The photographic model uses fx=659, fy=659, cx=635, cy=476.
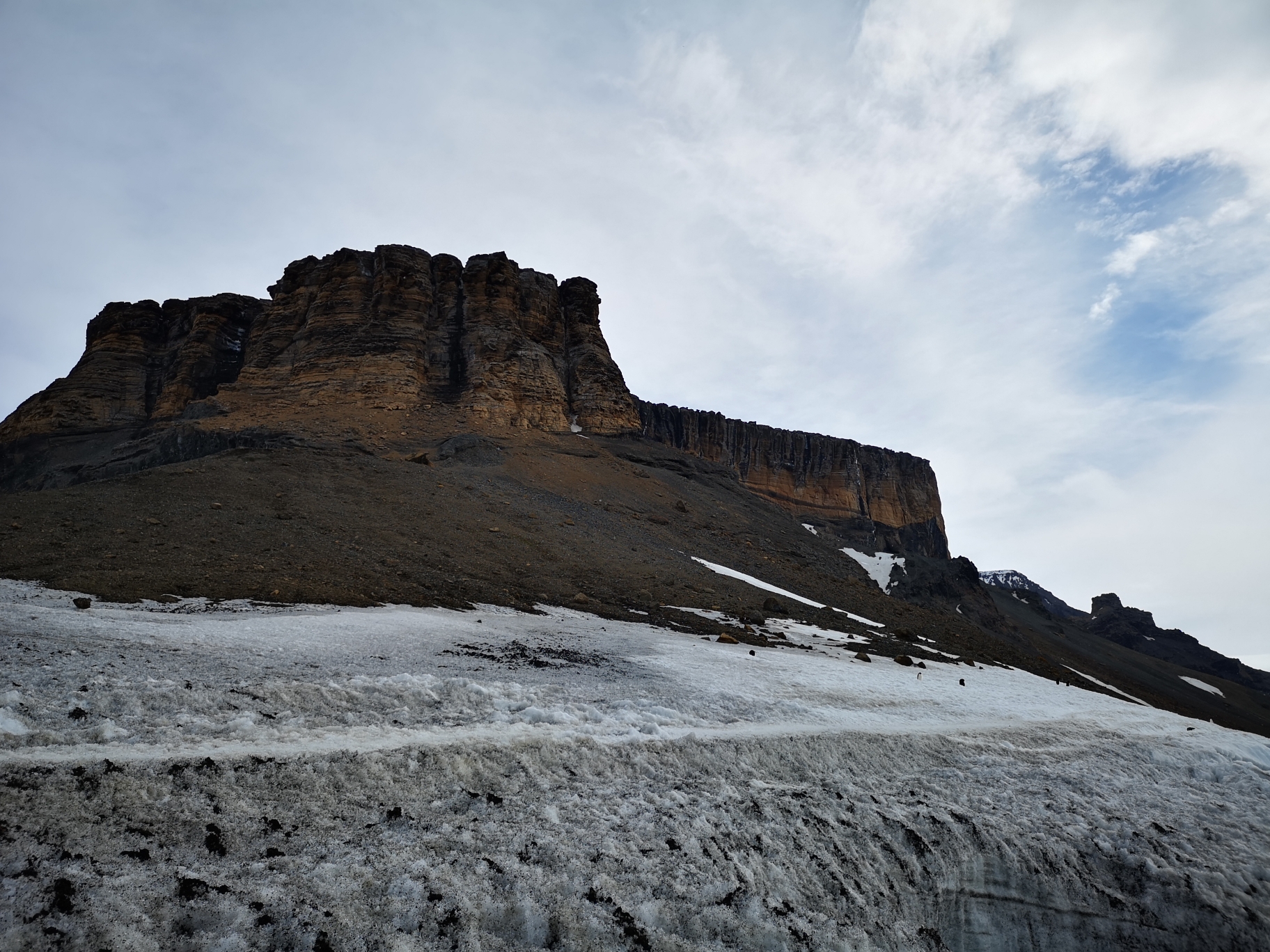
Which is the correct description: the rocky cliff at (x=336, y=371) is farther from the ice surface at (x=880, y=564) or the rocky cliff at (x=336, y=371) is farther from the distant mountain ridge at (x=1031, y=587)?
the distant mountain ridge at (x=1031, y=587)

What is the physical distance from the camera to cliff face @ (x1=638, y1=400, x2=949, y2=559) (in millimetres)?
76812

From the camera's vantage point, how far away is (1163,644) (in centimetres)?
7250

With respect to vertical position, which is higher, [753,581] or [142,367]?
[142,367]

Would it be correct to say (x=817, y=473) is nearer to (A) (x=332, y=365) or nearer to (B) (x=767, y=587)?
(A) (x=332, y=365)

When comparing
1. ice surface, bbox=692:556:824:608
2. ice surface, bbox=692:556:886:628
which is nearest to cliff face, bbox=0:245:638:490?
ice surface, bbox=692:556:824:608

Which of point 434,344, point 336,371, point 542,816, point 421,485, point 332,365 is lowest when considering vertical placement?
point 542,816

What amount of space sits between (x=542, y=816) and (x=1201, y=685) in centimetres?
6743

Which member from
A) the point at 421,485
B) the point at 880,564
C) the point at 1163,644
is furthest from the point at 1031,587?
the point at 421,485

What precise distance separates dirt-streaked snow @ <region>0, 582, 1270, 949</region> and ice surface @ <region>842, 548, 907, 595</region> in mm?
33728

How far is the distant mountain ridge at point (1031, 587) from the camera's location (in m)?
106

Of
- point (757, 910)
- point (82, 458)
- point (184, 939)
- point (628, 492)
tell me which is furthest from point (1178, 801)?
point (82, 458)

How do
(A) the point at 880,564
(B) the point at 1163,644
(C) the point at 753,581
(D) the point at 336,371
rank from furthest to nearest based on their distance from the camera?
(B) the point at 1163,644 → (A) the point at 880,564 → (D) the point at 336,371 → (C) the point at 753,581

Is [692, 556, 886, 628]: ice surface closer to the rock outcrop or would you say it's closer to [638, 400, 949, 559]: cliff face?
[638, 400, 949, 559]: cliff face

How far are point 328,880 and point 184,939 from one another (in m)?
0.59
